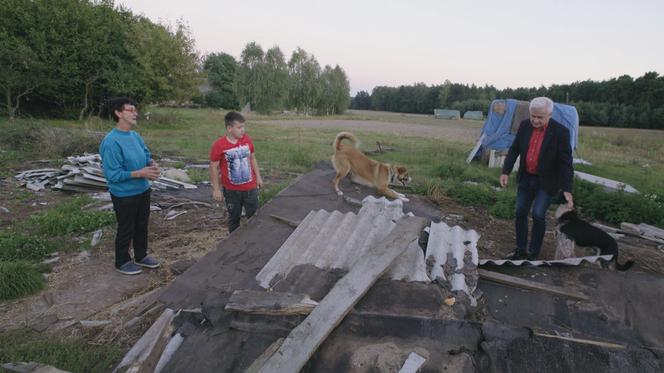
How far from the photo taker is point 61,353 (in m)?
2.76

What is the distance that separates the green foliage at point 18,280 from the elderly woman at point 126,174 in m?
0.78

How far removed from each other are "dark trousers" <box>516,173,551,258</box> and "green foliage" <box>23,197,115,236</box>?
5.99 meters

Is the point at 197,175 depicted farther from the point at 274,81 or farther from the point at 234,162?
the point at 274,81

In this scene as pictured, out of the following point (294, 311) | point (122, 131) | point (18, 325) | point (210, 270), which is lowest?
point (18, 325)

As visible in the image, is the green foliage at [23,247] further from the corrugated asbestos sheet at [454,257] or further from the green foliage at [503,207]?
the green foliage at [503,207]

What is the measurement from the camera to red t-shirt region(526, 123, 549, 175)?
12.9 ft

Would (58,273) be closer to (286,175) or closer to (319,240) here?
(319,240)

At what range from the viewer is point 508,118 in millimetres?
12602

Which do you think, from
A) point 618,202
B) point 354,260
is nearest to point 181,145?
point 354,260

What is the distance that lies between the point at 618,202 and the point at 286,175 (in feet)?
24.1

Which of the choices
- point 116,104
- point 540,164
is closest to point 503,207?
point 540,164

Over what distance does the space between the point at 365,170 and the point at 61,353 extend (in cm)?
588

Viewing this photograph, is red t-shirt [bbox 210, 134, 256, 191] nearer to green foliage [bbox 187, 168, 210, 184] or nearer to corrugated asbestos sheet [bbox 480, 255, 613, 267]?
corrugated asbestos sheet [bbox 480, 255, 613, 267]

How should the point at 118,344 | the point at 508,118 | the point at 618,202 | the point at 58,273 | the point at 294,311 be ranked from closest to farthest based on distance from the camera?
the point at 294,311 → the point at 118,344 → the point at 58,273 → the point at 618,202 → the point at 508,118
